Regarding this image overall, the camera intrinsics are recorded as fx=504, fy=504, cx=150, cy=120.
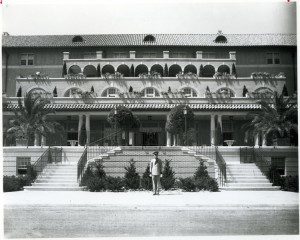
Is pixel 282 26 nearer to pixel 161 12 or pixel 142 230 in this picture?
pixel 161 12

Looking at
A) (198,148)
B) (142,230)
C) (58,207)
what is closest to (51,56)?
(198,148)

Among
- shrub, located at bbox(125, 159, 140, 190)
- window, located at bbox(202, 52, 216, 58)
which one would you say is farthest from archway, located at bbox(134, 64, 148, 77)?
shrub, located at bbox(125, 159, 140, 190)

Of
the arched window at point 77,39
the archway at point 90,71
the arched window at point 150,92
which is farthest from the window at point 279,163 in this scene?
the arched window at point 77,39

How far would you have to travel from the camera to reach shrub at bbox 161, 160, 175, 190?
70.5 ft

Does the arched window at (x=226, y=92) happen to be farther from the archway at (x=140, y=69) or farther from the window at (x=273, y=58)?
the archway at (x=140, y=69)

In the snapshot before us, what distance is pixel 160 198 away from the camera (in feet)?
59.9

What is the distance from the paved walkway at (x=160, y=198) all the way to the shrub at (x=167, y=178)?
3.29 feet

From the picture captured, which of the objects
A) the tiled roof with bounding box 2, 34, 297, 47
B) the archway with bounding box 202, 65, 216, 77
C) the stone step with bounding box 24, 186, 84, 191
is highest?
the tiled roof with bounding box 2, 34, 297, 47

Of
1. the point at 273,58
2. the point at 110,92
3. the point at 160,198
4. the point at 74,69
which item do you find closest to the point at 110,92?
the point at 110,92

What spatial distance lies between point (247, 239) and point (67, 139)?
26.2m

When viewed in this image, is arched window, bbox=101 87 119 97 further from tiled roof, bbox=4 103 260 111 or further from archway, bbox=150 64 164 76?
archway, bbox=150 64 164 76

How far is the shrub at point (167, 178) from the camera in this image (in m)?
21.5

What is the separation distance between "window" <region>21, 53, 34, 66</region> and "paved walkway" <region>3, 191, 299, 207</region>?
26843 millimetres

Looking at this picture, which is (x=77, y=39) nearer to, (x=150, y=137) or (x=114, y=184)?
(x=150, y=137)
